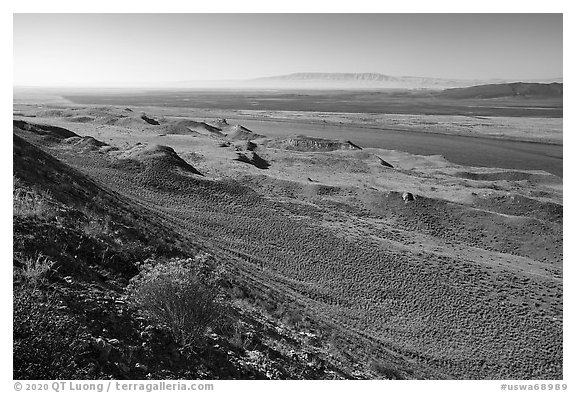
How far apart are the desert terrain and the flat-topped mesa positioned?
1538 cm

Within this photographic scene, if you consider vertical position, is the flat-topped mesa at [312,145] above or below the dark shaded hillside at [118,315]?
above

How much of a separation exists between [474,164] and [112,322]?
63.1 metres

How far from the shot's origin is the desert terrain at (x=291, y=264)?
786 centimetres

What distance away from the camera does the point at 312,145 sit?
204 ft

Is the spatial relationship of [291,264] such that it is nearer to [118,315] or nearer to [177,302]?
[177,302]

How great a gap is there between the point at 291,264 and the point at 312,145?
4422 cm

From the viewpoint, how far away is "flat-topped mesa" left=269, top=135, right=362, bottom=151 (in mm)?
60688

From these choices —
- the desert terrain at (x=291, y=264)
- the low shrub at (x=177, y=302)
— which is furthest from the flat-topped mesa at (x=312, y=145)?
the low shrub at (x=177, y=302)

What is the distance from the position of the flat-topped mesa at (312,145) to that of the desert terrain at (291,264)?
1538 centimetres

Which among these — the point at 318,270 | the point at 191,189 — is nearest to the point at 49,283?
the point at 318,270

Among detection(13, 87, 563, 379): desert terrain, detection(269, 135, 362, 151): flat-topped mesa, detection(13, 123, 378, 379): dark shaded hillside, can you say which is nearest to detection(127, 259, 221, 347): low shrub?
detection(13, 123, 378, 379): dark shaded hillside

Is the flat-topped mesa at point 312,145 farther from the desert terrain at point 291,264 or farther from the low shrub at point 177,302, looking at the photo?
the low shrub at point 177,302

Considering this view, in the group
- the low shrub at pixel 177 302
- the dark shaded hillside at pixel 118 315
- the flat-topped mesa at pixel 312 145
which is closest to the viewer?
the dark shaded hillside at pixel 118 315

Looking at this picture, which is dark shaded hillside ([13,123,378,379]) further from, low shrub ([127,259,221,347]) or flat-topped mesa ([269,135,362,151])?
flat-topped mesa ([269,135,362,151])
